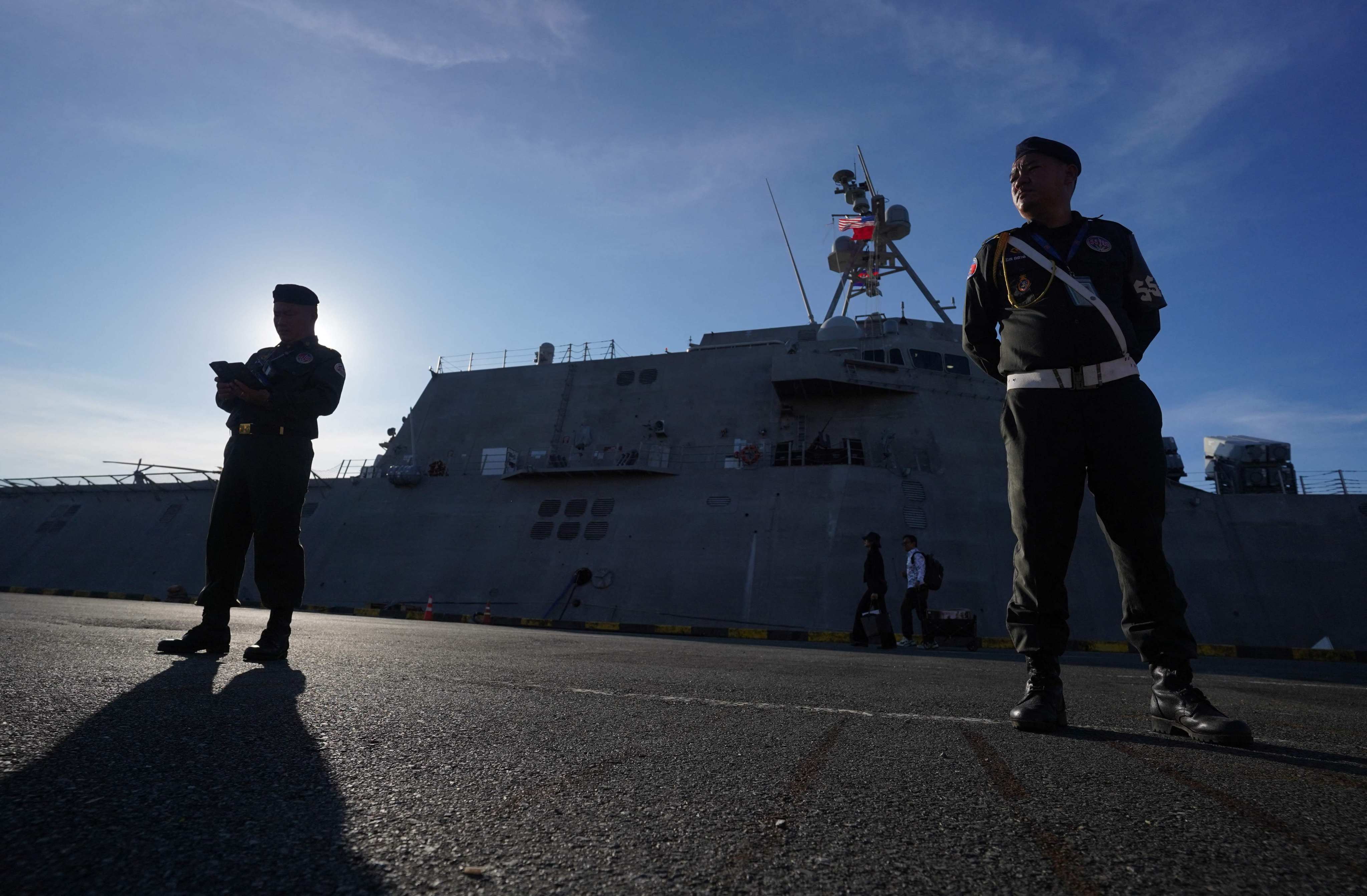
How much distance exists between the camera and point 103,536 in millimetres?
18234

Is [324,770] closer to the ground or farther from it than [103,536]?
closer to the ground

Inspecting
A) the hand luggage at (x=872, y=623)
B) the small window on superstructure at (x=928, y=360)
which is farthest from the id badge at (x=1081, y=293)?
the small window on superstructure at (x=928, y=360)

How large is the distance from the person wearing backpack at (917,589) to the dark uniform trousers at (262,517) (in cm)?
703

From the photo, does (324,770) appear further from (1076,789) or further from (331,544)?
(331,544)

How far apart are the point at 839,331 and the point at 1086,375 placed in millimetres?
15441

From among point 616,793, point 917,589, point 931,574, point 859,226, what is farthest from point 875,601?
point 859,226

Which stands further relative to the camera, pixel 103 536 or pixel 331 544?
pixel 103 536

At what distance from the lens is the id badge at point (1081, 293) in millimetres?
2393

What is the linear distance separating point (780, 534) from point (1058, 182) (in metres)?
10.9

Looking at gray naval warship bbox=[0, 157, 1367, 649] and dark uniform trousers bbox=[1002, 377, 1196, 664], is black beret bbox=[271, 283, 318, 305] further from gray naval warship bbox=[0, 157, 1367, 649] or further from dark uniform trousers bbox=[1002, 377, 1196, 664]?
gray naval warship bbox=[0, 157, 1367, 649]

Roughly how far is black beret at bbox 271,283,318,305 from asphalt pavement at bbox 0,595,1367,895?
189 centimetres

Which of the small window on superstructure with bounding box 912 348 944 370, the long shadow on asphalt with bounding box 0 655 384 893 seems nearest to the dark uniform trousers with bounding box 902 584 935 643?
the small window on superstructure with bounding box 912 348 944 370

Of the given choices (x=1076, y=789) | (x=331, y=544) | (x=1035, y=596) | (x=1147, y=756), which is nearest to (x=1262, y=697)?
(x=1035, y=596)

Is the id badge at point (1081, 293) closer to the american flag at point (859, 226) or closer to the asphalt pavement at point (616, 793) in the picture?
the asphalt pavement at point (616, 793)
